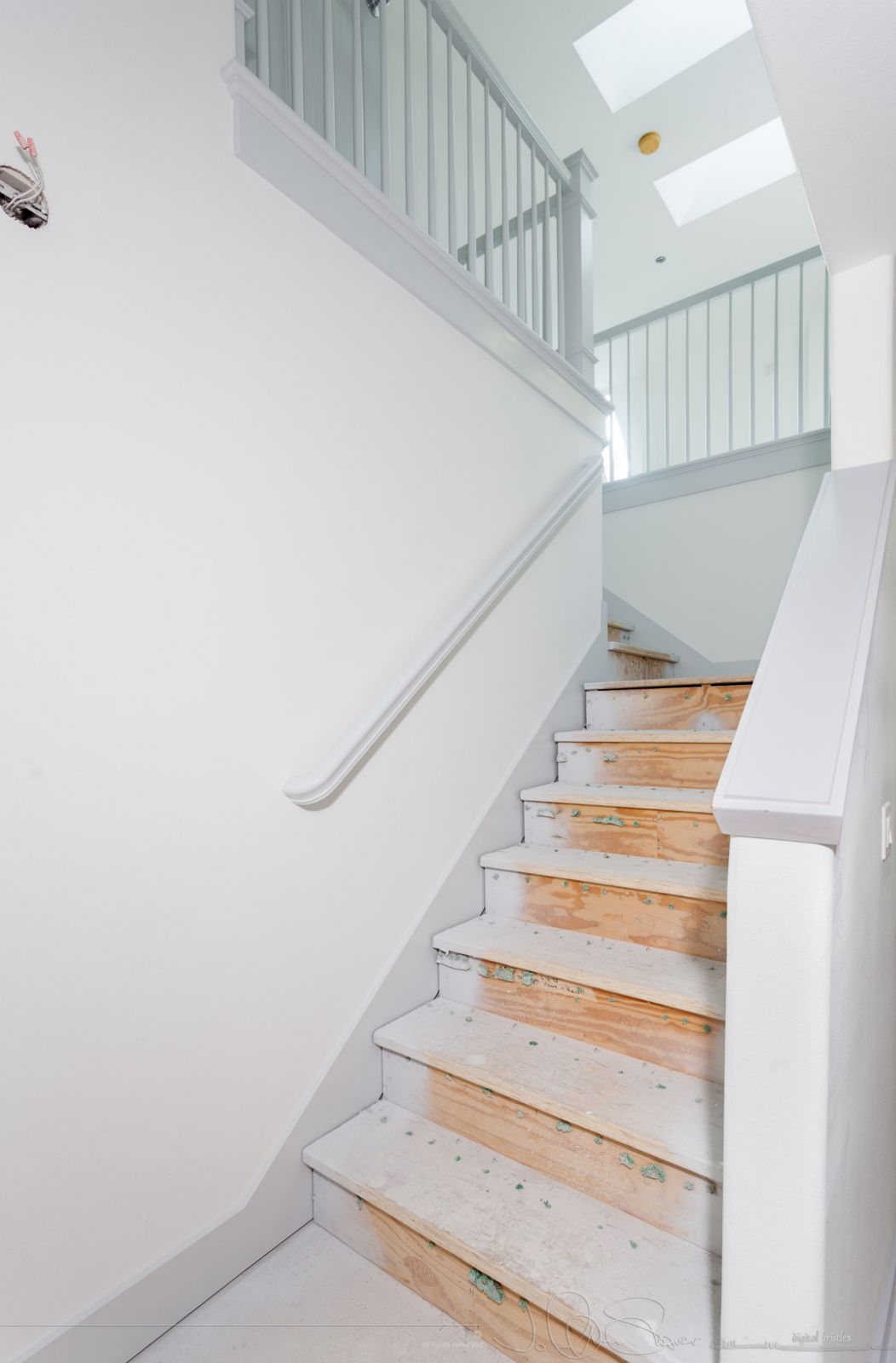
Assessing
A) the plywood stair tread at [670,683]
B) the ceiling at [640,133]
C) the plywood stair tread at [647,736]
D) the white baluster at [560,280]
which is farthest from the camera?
→ the ceiling at [640,133]

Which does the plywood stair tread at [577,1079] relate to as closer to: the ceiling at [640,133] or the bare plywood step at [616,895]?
the bare plywood step at [616,895]

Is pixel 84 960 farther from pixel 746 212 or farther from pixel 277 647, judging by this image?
pixel 746 212

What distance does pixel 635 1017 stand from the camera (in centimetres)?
133

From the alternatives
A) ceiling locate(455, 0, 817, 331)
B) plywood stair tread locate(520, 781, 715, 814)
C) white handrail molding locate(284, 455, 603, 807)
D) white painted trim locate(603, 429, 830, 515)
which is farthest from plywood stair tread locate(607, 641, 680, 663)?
ceiling locate(455, 0, 817, 331)

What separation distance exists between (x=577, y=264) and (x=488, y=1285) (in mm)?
2788

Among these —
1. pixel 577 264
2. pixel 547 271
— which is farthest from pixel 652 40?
pixel 547 271

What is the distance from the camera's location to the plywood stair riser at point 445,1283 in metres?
0.98

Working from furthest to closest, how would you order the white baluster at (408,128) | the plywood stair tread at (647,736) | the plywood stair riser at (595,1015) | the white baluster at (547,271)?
1. the white baluster at (547,271)
2. the plywood stair tread at (647,736)
3. the white baluster at (408,128)
4. the plywood stair riser at (595,1015)

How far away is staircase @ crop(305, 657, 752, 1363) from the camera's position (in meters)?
1.01

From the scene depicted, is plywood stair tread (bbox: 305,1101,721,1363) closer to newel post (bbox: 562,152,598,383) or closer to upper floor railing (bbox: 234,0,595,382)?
upper floor railing (bbox: 234,0,595,382)

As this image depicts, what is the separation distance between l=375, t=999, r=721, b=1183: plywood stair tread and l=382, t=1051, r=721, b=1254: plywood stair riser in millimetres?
27

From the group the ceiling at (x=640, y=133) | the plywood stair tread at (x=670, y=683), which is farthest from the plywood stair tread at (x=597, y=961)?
the ceiling at (x=640, y=133)

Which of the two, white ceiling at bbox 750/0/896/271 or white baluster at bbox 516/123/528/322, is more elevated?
white baluster at bbox 516/123/528/322

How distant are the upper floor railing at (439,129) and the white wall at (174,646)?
0.44m
